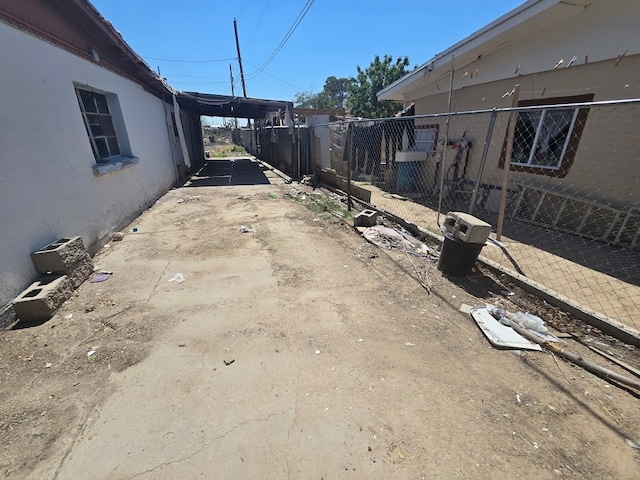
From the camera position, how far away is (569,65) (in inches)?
199

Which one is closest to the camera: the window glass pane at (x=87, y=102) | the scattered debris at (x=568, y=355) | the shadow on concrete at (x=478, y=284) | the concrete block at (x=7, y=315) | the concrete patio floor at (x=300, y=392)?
the concrete patio floor at (x=300, y=392)

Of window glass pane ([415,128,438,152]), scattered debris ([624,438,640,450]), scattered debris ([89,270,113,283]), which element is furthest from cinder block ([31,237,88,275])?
window glass pane ([415,128,438,152])

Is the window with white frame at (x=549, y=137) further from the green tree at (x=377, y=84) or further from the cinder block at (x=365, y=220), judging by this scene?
the green tree at (x=377, y=84)

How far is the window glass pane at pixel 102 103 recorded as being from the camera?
19.2ft

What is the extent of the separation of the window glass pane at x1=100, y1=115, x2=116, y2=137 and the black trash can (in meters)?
7.05

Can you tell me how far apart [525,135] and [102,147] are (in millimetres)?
9121

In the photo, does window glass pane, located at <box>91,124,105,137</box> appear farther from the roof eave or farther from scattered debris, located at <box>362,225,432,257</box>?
the roof eave

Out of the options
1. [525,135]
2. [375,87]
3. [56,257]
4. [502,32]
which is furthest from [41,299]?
[375,87]

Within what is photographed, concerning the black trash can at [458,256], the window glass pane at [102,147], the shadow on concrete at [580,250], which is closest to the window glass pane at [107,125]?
the window glass pane at [102,147]

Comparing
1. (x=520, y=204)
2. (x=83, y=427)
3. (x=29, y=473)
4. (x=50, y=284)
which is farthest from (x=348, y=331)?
(x=520, y=204)

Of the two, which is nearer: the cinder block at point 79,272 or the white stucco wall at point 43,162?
the white stucco wall at point 43,162

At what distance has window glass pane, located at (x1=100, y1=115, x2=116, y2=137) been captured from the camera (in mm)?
5945

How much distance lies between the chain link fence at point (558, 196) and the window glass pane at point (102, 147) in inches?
206

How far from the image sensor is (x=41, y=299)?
2.90 metres
